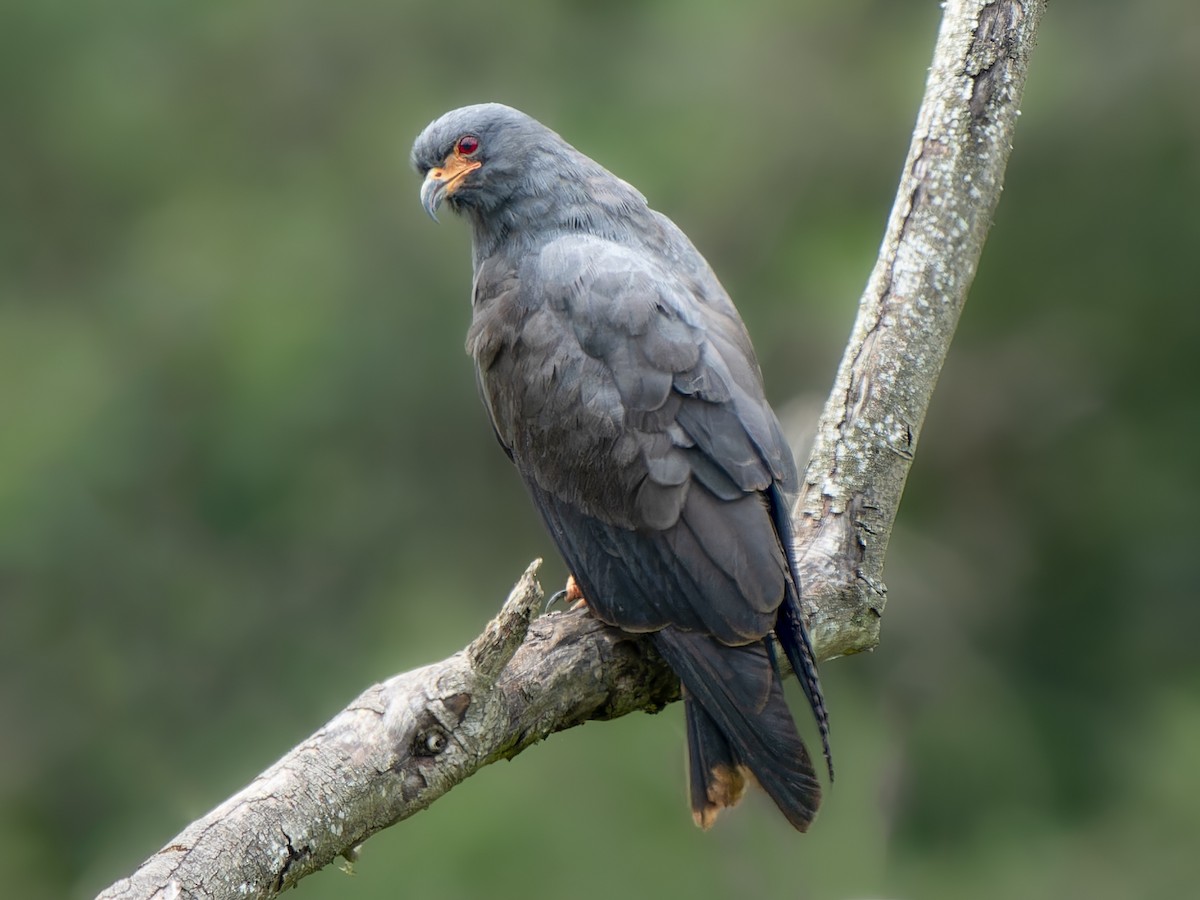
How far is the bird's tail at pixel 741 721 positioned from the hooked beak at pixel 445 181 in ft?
5.46

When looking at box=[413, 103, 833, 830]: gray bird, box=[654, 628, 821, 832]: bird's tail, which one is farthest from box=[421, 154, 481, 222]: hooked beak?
box=[654, 628, 821, 832]: bird's tail

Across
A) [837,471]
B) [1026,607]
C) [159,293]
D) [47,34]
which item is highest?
[47,34]

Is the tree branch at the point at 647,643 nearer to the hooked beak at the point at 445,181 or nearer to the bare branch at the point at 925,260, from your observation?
the bare branch at the point at 925,260

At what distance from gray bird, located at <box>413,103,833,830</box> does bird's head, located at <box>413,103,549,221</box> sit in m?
0.17

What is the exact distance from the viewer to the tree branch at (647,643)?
10.0ft

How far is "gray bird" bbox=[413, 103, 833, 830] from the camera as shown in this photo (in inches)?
140

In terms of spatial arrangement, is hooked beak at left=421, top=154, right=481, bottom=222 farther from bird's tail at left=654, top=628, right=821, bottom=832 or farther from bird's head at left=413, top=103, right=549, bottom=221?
bird's tail at left=654, top=628, right=821, bottom=832

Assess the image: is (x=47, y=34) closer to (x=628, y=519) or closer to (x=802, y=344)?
(x=802, y=344)

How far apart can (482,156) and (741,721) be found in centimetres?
200

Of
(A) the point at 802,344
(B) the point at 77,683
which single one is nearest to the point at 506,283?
(A) the point at 802,344

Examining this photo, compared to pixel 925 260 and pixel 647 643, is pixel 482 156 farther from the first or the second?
pixel 647 643

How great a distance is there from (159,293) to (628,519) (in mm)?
5587

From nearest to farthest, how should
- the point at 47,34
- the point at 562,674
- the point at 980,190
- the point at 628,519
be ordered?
the point at 562,674, the point at 628,519, the point at 980,190, the point at 47,34

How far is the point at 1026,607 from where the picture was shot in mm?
→ 9180
